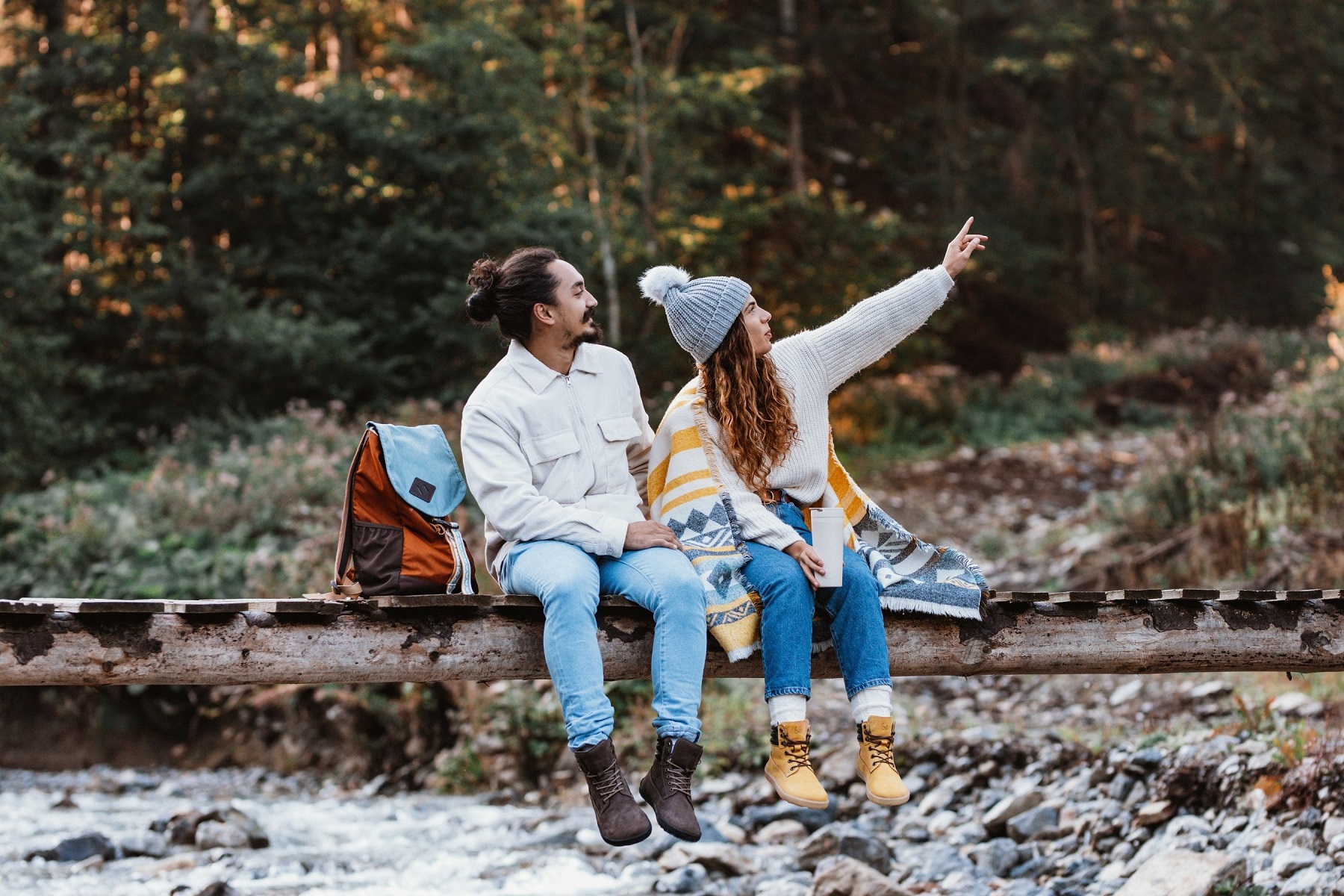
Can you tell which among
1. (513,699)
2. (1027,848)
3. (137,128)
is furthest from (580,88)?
(1027,848)

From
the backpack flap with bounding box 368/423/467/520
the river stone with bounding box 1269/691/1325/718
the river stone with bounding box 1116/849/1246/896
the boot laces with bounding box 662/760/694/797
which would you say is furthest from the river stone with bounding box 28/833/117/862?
the river stone with bounding box 1269/691/1325/718

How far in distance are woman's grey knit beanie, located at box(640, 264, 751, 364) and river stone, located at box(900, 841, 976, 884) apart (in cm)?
260

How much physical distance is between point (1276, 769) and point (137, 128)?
13566mm

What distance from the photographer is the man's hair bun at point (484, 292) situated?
12.6 feet

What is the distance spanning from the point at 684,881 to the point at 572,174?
12.2m

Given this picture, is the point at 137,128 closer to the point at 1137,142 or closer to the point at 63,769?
the point at 63,769

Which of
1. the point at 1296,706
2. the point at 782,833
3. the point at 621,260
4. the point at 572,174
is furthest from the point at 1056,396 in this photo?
the point at 782,833

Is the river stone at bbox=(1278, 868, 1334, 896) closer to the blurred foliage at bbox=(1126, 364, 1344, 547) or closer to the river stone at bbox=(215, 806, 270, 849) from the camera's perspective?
the blurred foliage at bbox=(1126, 364, 1344, 547)

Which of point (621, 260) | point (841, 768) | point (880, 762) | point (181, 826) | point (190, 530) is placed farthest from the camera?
point (621, 260)

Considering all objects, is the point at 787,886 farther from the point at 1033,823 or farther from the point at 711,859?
the point at 1033,823

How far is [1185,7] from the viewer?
70.9 feet

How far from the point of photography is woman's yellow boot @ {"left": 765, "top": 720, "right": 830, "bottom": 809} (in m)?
3.41

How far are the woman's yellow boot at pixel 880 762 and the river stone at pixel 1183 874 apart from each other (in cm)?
145

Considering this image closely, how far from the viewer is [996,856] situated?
518 centimetres
